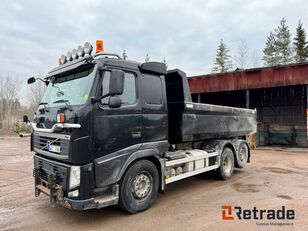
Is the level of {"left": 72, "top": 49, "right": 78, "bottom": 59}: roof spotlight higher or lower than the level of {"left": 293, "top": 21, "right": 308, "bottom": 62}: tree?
lower

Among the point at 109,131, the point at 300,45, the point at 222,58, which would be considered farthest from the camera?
the point at 222,58

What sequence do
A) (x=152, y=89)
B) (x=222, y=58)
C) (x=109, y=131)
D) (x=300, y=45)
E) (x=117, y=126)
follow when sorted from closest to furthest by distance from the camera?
1. (x=109, y=131)
2. (x=117, y=126)
3. (x=152, y=89)
4. (x=300, y=45)
5. (x=222, y=58)

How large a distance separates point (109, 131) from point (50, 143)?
3.38 feet

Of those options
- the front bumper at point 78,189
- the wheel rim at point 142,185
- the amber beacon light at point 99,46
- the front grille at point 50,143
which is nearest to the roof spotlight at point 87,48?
the amber beacon light at point 99,46

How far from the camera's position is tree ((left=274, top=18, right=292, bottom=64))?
1459 inches

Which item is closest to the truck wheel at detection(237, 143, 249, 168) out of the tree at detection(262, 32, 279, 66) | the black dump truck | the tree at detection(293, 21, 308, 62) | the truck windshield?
the black dump truck

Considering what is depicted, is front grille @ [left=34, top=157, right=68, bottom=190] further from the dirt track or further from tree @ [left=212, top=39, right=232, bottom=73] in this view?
tree @ [left=212, top=39, right=232, bottom=73]

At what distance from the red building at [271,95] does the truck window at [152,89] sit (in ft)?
36.6

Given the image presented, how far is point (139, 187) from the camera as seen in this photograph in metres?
4.60

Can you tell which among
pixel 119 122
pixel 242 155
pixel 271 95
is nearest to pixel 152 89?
pixel 119 122

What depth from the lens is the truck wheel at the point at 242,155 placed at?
7.64 meters

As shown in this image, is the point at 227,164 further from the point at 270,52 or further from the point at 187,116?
the point at 270,52

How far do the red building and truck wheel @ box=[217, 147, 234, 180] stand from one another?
864 centimetres

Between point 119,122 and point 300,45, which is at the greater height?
point 300,45
